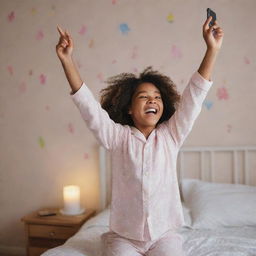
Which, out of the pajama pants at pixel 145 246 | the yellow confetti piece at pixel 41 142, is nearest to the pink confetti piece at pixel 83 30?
the yellow confetti piece at pixel 41 142

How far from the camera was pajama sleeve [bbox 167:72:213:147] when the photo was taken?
43.3 inches

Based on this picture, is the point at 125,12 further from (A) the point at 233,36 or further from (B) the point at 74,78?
(B) the point at 74,78

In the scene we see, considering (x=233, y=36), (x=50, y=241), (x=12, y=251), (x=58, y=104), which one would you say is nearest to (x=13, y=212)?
(x=12, y=251)

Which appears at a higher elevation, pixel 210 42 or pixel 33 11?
pixel 33 11

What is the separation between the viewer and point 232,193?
1795mm

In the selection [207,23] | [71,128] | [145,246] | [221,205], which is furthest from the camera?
[71,128]

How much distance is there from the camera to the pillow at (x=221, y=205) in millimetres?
1635

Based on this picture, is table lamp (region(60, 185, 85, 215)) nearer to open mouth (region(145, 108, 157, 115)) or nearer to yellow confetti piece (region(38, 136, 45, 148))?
yellow confetti piece (region(38, 136, 45, 148))

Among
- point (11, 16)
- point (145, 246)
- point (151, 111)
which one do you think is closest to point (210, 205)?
point (145, 246)

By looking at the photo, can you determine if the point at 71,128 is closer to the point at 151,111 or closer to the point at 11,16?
the point at 11,16

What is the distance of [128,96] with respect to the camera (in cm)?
130

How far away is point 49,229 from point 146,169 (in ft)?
3.86

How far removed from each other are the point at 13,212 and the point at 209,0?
6.94ft

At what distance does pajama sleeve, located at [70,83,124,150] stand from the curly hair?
0.34 feet
